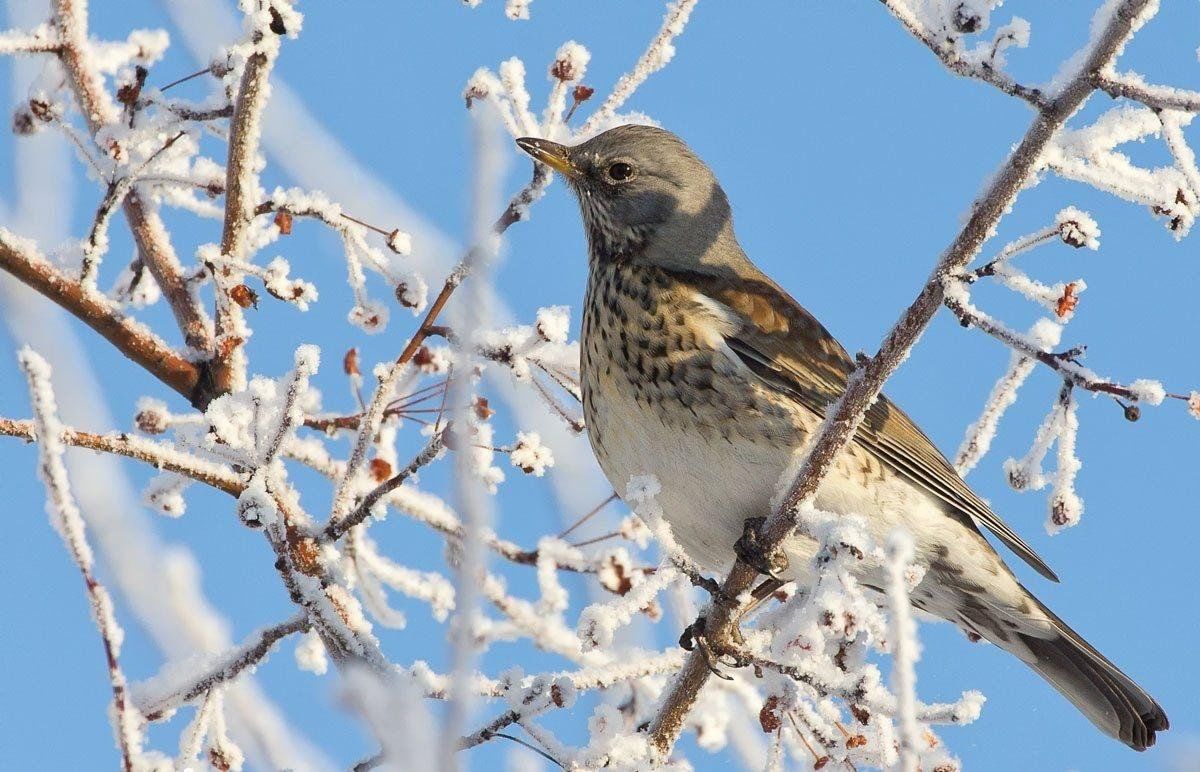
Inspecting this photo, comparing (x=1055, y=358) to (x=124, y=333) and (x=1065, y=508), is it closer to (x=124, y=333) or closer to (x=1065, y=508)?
(x=1065, y=508)

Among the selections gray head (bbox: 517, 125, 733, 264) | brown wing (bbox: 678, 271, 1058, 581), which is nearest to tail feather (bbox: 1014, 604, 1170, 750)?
brown wing (bbox: 678, 271, 1058, 581)

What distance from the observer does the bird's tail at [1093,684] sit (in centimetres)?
480

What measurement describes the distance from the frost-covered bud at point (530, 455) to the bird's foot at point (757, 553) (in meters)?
0.60

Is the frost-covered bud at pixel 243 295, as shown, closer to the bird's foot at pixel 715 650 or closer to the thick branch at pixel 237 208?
the thick branch at pixel 237 208

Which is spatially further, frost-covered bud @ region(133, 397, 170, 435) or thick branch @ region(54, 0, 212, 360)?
thick branch @ region(54, 0, 212, 360)

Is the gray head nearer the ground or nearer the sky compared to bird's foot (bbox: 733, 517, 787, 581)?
nearer the sky

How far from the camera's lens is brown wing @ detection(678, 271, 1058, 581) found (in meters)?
4.75

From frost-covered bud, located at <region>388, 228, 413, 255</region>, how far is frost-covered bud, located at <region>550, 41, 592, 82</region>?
0.64 m

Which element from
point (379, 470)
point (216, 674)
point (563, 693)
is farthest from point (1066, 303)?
point (379, 470)

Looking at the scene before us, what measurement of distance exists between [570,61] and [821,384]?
1.56m

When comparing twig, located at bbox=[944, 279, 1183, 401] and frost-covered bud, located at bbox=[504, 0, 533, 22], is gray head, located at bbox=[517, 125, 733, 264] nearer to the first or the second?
frost-covered bud, located at bbox=[504, 0, 533, 22]

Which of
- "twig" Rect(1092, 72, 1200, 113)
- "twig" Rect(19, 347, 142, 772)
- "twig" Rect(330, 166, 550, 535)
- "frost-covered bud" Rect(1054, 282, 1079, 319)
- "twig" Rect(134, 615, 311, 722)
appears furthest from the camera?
"twig" Rect(330, 166, 550, 535)

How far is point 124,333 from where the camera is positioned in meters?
4.10

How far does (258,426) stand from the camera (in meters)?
3.42
